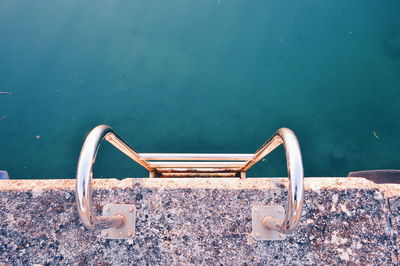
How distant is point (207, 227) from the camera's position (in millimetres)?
995

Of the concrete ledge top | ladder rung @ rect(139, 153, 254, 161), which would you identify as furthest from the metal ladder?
the concrete ledge top

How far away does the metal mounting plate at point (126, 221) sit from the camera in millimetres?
977

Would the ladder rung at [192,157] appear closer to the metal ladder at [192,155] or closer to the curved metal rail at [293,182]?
the metal ladder at [192,155]

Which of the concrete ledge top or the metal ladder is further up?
the metal ladder

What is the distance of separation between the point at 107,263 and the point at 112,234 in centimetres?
10

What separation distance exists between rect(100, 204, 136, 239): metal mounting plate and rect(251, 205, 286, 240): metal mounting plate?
408 mm

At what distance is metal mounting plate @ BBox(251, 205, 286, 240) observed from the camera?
97cm

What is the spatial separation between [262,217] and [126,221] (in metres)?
0.46

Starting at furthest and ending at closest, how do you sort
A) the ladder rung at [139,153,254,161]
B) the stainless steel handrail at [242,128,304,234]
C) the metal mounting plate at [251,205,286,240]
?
the ladder rung at [139,153,254,161], the metal mounting plate at [251,205,286,240], the stainless steel handrail at [242,128,304,234]

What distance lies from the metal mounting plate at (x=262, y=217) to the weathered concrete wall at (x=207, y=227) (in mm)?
19

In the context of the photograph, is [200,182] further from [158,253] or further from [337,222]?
[337,222]

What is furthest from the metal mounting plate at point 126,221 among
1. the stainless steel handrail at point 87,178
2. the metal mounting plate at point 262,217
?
the metal mounting plate at point 262,217

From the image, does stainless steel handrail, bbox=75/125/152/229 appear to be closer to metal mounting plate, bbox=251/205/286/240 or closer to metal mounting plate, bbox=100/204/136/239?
metal mounting plate, bbox=100/204/136/239

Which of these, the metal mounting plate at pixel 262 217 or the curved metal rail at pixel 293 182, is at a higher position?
the curved metal rail at pixel 293 182
